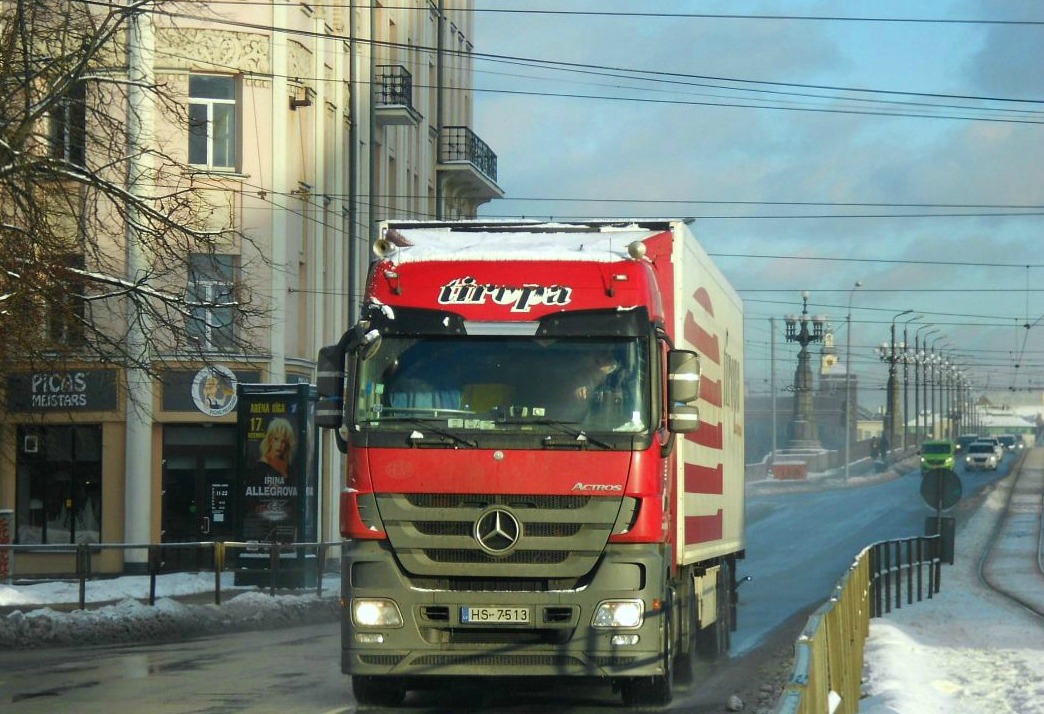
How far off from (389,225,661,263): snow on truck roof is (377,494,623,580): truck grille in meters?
1.76

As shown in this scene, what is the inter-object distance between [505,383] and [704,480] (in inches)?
152

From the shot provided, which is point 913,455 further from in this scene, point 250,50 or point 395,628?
point 395,628

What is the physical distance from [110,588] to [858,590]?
1045 centimetres

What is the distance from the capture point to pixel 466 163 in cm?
4953

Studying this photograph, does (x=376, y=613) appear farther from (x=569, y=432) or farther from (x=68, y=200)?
(x=68, y=200)

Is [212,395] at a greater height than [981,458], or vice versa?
[212,395]

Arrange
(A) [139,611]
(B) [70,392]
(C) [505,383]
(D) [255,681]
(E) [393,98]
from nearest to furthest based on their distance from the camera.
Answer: (C) [505,383] < (D) [255,681] < (A) [139,611] < (B) [70,392] < (E) [393,98]

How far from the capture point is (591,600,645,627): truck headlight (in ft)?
36.9

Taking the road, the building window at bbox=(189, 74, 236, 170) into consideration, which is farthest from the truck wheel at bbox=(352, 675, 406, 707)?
the building window at bbox=(189, 74, 236, 170)

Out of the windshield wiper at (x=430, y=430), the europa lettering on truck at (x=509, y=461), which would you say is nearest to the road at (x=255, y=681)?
the europa lettering on truck at (x=509, y=461)

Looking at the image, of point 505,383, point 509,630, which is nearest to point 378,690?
point 509,630

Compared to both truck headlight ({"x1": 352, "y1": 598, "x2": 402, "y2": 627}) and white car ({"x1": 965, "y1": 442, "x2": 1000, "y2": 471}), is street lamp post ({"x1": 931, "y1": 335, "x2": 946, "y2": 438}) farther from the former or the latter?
truck headlight ({"x1": 352, "y1": 598, "x2": 402, "y2": 627})

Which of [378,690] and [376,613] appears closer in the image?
[376,613]

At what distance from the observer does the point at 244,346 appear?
2358 cm
